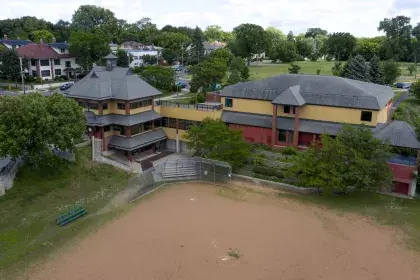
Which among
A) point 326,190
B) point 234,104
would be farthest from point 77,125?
point 326,190

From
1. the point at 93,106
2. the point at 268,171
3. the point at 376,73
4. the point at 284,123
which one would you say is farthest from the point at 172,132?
the point at 376,73

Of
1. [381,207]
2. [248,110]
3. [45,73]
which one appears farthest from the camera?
Answer: [45,73]

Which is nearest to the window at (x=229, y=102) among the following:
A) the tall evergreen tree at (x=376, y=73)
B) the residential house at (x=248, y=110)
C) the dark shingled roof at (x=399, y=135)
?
the residential house at (x=248, y=110)

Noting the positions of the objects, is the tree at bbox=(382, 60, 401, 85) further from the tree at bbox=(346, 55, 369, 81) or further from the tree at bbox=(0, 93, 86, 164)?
the tree at bbox=(0, 93, 86, 164)

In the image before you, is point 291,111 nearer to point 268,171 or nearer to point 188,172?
point 268,171

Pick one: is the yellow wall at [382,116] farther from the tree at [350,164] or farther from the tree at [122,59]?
the tree at [122,59]

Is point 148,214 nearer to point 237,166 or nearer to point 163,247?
point 163,247
